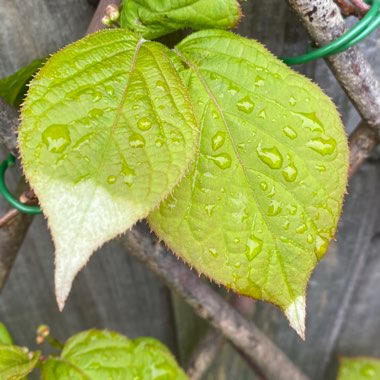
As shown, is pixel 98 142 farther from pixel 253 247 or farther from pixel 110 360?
pixel 110 360

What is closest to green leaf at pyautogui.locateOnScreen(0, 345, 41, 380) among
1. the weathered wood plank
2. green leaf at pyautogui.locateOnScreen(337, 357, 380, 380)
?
the weathered wood plank

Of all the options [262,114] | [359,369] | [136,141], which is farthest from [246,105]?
[359,369]

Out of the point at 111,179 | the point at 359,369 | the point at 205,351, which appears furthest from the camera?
the point at 359,369

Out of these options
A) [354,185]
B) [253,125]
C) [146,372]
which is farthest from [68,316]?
[253,125]

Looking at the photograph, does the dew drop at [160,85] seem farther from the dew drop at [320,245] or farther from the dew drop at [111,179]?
the dew drop at [320,245]

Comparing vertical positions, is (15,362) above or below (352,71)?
below

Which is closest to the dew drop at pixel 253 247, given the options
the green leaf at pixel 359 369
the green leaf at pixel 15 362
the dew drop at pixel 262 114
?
the dew drop at pixel 262 114

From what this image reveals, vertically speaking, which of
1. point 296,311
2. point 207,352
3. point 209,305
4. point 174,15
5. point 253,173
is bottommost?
point 207,352

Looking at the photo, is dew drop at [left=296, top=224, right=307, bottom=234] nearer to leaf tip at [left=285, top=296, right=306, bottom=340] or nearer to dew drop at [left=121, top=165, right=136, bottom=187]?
leaf tip at [left=285, top=296, right=306, bottom=340]
